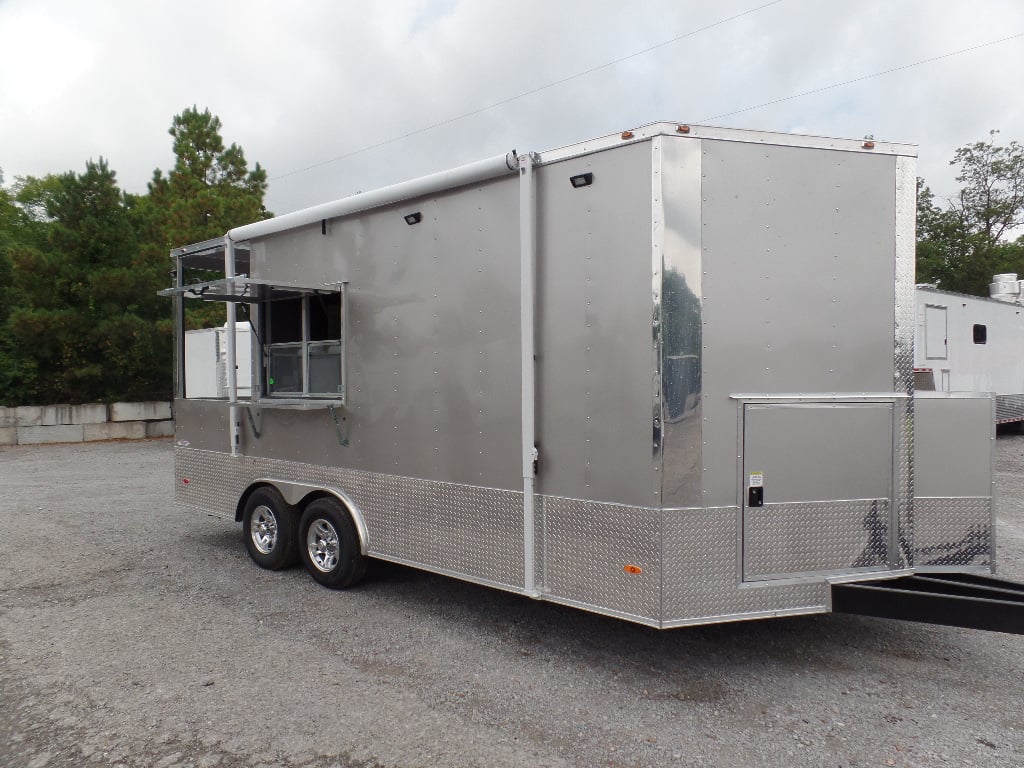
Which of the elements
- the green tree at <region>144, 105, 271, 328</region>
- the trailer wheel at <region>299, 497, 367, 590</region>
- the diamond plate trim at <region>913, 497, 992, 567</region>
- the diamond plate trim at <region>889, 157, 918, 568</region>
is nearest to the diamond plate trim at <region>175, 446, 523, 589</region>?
the trailer wheel at <region>299, 497, 367, 590</region>

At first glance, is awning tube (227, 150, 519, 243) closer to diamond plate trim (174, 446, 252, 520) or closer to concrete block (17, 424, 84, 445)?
diamond plate trim (174, 446, 252, 520)

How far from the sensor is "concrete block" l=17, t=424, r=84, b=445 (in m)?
17.0

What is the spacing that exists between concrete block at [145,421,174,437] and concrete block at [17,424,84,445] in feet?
4.77

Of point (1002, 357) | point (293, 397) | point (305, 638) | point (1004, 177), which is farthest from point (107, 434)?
point (1004, 177)

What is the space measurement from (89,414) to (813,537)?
18222 mm

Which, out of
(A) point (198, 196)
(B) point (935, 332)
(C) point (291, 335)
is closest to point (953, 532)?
(C) point (291, 335)

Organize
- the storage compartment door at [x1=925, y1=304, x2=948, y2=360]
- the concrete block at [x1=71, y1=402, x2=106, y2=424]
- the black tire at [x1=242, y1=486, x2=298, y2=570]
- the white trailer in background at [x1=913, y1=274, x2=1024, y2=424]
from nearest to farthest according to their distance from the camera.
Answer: the black tire at [x1=242, y1=486, x2=298, y2=570], the storage compartment door at [x1=925, y1=304, x2=948, y2=360], the white trailer in background at [x1=913, y1=274, x2=1024, y2=424], the concrete block at [x1=71, y1=402, x2=106, y2=424]

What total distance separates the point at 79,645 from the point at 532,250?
3.68 meters

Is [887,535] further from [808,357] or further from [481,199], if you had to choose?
[481,199]

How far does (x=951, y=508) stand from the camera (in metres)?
4.14

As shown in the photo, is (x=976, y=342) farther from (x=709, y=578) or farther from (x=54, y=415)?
(x=54, y=415)

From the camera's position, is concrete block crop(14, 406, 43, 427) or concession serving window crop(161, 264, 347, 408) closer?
concession serving window crop(161, 264, 347, 408)

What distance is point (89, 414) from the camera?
17.8m

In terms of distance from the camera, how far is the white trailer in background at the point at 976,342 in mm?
11461
